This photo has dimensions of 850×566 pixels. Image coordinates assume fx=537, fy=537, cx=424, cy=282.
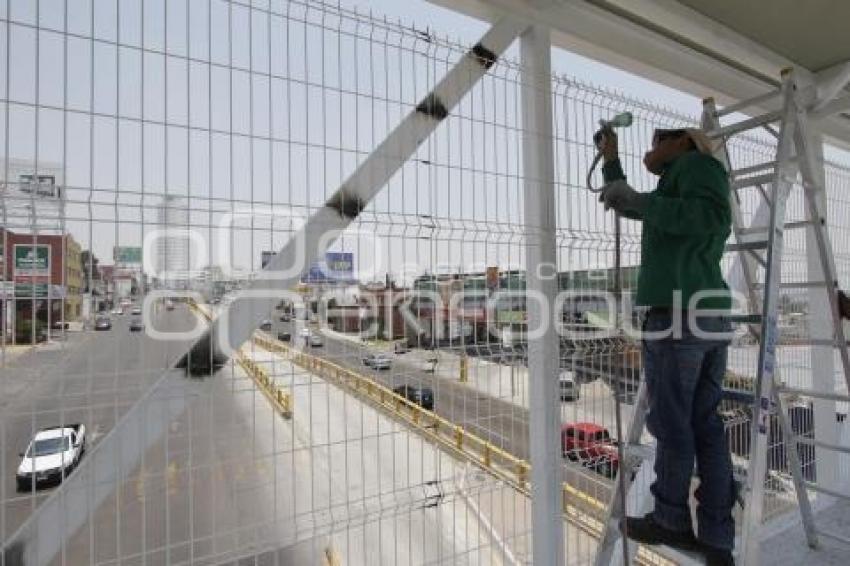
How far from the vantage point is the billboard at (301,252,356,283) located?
145 centimetres

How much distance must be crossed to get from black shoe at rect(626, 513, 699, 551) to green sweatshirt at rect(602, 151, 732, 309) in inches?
24.1

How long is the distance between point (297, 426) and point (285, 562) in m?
1.44

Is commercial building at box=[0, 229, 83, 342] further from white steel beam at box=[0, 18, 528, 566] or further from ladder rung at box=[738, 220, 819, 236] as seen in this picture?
ladder rung at box=[738, 220, 819, 236]

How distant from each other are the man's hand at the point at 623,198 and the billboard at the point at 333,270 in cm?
74

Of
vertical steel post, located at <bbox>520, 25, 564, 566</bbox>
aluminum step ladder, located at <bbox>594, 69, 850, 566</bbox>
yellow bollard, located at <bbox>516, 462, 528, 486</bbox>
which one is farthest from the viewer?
yellow bollard, located at <bbox>516, 462, 528, 486</bbox>

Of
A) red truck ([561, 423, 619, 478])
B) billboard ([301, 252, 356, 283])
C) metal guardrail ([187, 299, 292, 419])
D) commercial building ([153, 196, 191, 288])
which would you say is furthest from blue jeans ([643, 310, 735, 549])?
commercial building ([153, 196, 191, 288])

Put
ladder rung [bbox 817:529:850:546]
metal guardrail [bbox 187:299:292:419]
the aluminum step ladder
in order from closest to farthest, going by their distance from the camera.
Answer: metal guardrail [bbox 187:299:292:419], the aluminum step ladder, ladder rung [bbox 817:529:850:546]

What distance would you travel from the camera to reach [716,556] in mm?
1398

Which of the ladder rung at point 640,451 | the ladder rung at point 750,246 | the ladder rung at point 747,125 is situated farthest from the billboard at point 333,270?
the ladder rung at point 747,125

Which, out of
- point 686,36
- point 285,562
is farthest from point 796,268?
point 285,562

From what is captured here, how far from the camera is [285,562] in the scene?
8.30 feet

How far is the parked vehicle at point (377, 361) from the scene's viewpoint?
152 cm

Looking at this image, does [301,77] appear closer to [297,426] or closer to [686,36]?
[297,426]

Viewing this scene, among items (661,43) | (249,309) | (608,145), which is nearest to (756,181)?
(608,145)
